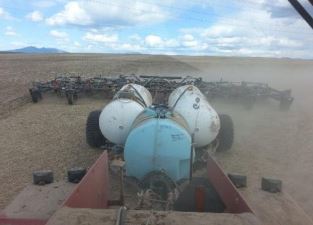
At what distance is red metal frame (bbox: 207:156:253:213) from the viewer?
4.21m

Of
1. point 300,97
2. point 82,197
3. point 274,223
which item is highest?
point 82,197

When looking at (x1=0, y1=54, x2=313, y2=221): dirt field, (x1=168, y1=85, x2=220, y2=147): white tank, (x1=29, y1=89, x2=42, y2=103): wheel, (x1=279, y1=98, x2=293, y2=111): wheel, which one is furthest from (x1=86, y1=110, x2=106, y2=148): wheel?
(x1=279, y1=98, x2=293, y2=111): wheel

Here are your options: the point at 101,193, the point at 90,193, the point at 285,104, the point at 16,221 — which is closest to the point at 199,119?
the point at 101,193

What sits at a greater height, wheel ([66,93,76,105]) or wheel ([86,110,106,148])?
wheel ([86,110,106,148])

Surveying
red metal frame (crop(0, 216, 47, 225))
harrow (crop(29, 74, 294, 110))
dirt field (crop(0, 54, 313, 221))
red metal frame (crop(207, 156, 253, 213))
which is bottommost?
dirt field (crop(0, 54, 313, 221))

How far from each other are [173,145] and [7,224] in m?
2.24

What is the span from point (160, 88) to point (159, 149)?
8.81 m

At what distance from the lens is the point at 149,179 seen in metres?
5.50

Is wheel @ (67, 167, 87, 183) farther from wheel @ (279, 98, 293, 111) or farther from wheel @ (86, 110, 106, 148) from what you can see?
wheel @ (279, 98, 293, 111)

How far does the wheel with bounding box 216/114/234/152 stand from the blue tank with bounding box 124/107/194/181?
11.8ft

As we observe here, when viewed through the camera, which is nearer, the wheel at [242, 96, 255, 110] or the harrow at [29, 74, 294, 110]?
the harrow at [29, 74, 294, 110]

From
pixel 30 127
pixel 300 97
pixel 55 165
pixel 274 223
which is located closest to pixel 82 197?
pixel 274 223

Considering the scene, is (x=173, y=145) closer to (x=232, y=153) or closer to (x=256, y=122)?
(x=232, y=153)

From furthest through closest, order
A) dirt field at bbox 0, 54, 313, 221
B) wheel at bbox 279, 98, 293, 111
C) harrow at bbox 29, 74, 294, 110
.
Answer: wheel at bbox 279, 98, 293, 111
harrow at bbox 29, 74, 294, 110
dirt field at bbox 0, 54, 313, 221
